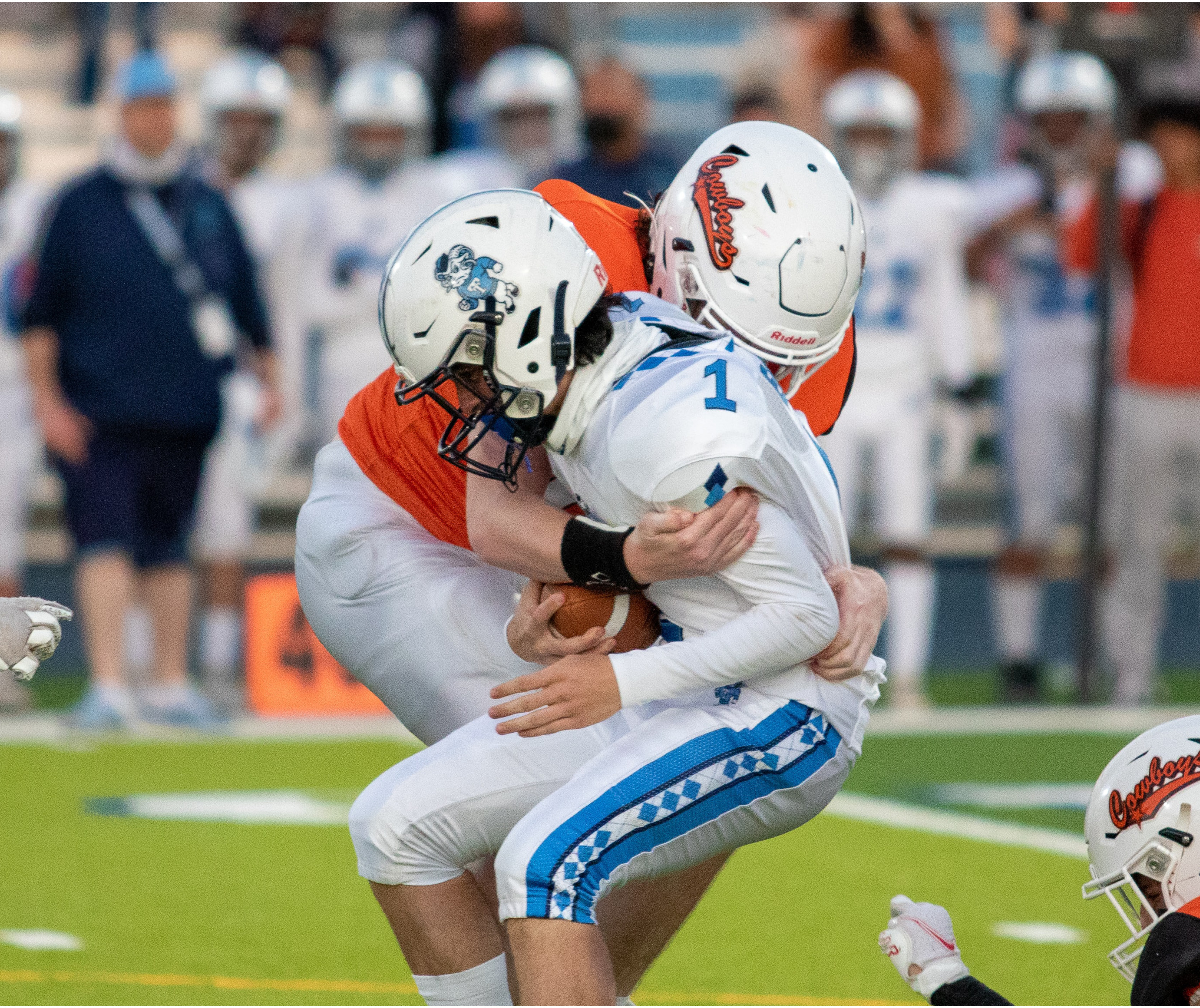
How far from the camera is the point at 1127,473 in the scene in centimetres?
837

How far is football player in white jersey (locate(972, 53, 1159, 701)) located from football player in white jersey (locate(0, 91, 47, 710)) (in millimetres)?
4105

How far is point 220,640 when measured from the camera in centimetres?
816

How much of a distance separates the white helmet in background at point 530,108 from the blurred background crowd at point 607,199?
0.02 metres

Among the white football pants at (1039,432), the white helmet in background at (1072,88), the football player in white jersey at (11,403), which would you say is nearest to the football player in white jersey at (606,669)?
the football player in white jersey at (11,403)

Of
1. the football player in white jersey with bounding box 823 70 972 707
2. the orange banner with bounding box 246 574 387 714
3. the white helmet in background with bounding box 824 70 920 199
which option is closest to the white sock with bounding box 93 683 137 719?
the orange banner with bounding box 246 574 387 714

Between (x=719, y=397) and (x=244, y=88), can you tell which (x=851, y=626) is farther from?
(x=244, y=88)

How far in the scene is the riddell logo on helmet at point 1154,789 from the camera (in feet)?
9.86

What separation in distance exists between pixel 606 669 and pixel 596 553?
0.17m

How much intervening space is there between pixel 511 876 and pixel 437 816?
28 cm

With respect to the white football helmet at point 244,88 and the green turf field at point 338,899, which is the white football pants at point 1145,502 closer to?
the green turf field at point 338,899

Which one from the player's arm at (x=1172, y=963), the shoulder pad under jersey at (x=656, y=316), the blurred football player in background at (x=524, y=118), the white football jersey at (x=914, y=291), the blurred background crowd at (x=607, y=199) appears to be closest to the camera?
the player's arm at (x=1172, y=963)

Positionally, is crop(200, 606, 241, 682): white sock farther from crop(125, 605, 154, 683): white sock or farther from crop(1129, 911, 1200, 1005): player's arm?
crop(1129, 911, 1200, 1005): player's arm

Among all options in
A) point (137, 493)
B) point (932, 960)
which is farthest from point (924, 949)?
point (137, 493)

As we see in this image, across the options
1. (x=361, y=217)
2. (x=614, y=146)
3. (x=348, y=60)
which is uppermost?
(x=348, y=60)
